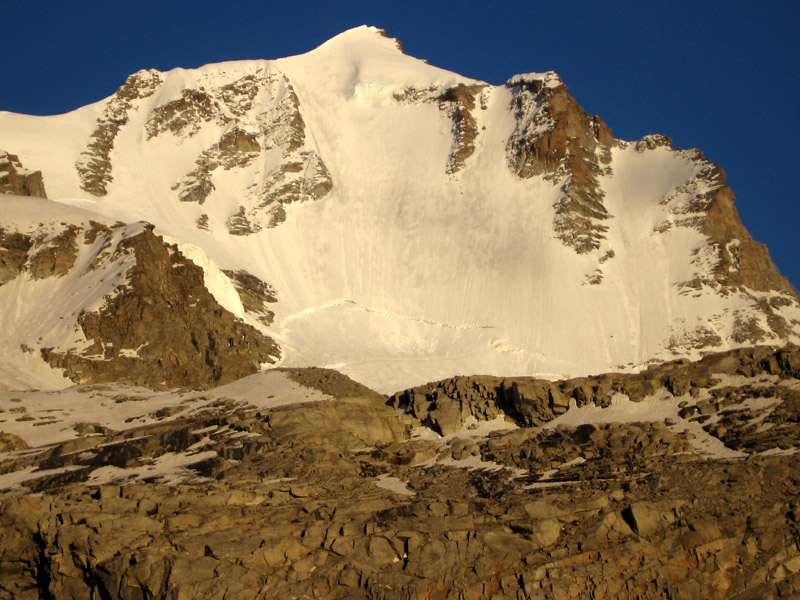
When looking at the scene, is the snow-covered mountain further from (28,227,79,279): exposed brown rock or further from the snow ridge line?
(28,227,79,279): exposed brown rock

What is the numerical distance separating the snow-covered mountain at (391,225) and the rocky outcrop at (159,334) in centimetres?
38

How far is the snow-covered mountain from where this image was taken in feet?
292

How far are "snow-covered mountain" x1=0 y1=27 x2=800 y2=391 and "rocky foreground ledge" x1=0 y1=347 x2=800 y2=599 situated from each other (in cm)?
4195

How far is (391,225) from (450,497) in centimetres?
8932

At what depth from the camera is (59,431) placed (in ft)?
140

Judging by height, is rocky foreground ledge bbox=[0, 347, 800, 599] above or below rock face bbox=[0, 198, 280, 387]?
below

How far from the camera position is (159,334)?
256 ft

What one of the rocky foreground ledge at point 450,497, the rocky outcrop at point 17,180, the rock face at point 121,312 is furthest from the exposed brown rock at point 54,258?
the rocky foreground ledge at point 450,497

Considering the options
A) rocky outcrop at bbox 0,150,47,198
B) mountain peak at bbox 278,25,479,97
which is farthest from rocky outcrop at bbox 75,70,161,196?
mountain peak at bbox 278,25,479,97

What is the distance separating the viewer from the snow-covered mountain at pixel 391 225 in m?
88.9

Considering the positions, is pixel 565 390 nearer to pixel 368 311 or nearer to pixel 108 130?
pixel 368 311

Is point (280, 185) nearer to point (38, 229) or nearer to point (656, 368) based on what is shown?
point (38, 229)

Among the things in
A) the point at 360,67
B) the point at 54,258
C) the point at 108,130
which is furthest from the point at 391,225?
the point at 54,258

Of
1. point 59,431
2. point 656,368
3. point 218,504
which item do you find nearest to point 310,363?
point 59,431
